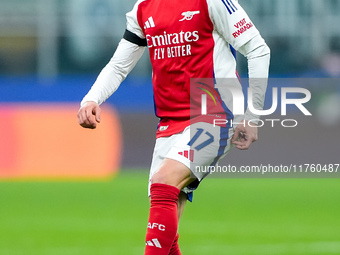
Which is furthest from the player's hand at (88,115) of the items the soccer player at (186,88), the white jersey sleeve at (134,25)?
the white jersey sleeve at (134,25)

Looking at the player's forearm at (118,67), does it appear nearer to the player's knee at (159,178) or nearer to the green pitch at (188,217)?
the player's knee at (159,178)

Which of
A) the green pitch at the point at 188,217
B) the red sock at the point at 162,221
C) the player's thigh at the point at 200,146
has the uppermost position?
the green pitch at the point at 188,217

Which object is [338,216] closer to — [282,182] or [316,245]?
[316,245]

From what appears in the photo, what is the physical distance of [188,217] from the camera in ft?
29.8

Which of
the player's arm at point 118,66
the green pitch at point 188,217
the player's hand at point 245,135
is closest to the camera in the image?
the player's hand at point 245,135

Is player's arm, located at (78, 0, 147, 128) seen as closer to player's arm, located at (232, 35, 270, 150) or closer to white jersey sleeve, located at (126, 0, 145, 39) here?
white jersey sleeve, located at (126, 0, 145, 39)

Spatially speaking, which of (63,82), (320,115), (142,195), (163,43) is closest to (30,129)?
(63,82)

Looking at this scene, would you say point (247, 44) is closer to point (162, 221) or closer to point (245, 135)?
point (245, 135)

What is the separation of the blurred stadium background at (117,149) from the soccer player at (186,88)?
2407 millimetres

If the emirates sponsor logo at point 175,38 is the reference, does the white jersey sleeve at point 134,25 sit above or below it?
above

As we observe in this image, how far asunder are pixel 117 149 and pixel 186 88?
7.76 metres

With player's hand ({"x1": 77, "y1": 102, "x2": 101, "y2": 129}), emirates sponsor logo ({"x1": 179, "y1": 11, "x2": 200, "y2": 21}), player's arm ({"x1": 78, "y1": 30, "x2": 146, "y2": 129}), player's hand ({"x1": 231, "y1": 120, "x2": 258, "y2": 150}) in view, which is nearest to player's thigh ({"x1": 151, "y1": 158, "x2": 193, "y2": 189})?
player's hand ({"x1": 231, "y1": 120, "x2": 258, "y2": 150})

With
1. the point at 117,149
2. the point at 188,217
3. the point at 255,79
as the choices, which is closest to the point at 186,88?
the point at 255,79

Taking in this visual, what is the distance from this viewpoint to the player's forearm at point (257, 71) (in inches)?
A: 164
